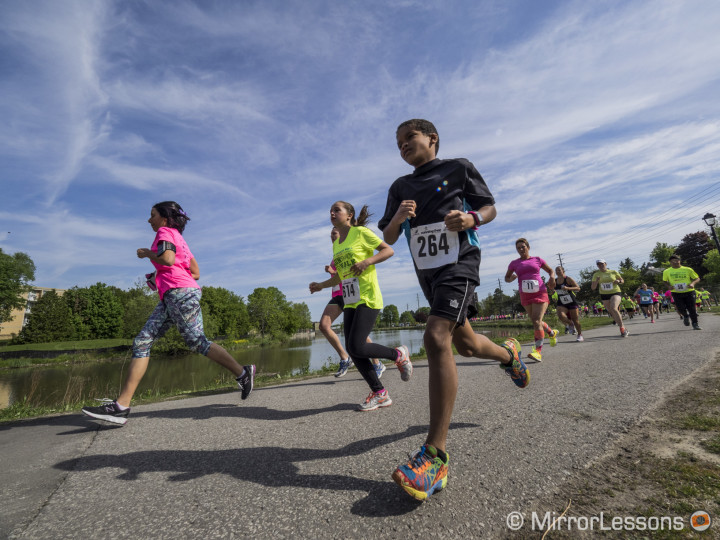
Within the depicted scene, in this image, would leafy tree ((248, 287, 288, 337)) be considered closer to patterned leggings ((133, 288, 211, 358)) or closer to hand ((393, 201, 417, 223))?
patterned leggings ((133, 288, 211, 358))

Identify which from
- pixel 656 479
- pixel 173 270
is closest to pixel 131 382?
pixel 173 270

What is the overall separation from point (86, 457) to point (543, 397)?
3393 mm

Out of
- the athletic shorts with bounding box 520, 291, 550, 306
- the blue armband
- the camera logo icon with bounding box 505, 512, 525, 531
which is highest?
the blue armband

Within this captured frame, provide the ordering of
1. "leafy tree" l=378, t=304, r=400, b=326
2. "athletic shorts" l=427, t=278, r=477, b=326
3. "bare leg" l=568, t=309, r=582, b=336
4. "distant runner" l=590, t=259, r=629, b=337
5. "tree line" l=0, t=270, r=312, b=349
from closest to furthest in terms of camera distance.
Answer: "athletic shorts" l=427, t=278, r=477, b=326 → "bare leg" l=568, t=309, r=582, b=336 → "distant runner" l=590, t=259, r=629, b=337 → "tree line" l=0, t=270, r=312, b=349 → "leafy tree" l=378, t=304, r=400, b=326

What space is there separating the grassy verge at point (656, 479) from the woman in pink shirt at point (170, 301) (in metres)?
3.05

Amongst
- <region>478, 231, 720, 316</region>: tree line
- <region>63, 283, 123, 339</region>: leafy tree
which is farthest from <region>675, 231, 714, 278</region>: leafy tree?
<region>63, 283, 123, 339</region>: leafy tree

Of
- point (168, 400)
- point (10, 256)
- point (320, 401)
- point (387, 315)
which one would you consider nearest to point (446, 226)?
point (320, 401)

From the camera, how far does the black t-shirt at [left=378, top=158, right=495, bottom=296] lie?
6.87 feet

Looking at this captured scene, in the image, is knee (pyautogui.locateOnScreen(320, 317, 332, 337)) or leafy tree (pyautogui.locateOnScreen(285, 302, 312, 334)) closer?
knee (pyautogui.locateOnScreen(320, 317, 332, 337))

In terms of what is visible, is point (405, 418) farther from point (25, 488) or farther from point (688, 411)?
point (25, 488)

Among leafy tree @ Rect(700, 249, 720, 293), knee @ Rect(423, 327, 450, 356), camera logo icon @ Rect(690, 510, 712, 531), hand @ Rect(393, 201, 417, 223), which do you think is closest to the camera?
camera logo icon @ Rect(690, 510, 712, 531)

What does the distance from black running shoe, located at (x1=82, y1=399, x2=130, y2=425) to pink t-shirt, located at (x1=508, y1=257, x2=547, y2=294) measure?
19.3ft

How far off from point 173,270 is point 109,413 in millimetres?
1385

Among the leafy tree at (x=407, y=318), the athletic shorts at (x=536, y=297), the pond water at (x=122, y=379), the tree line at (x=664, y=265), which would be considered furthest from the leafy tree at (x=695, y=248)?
the leafy tree at (x=407, y=318)
